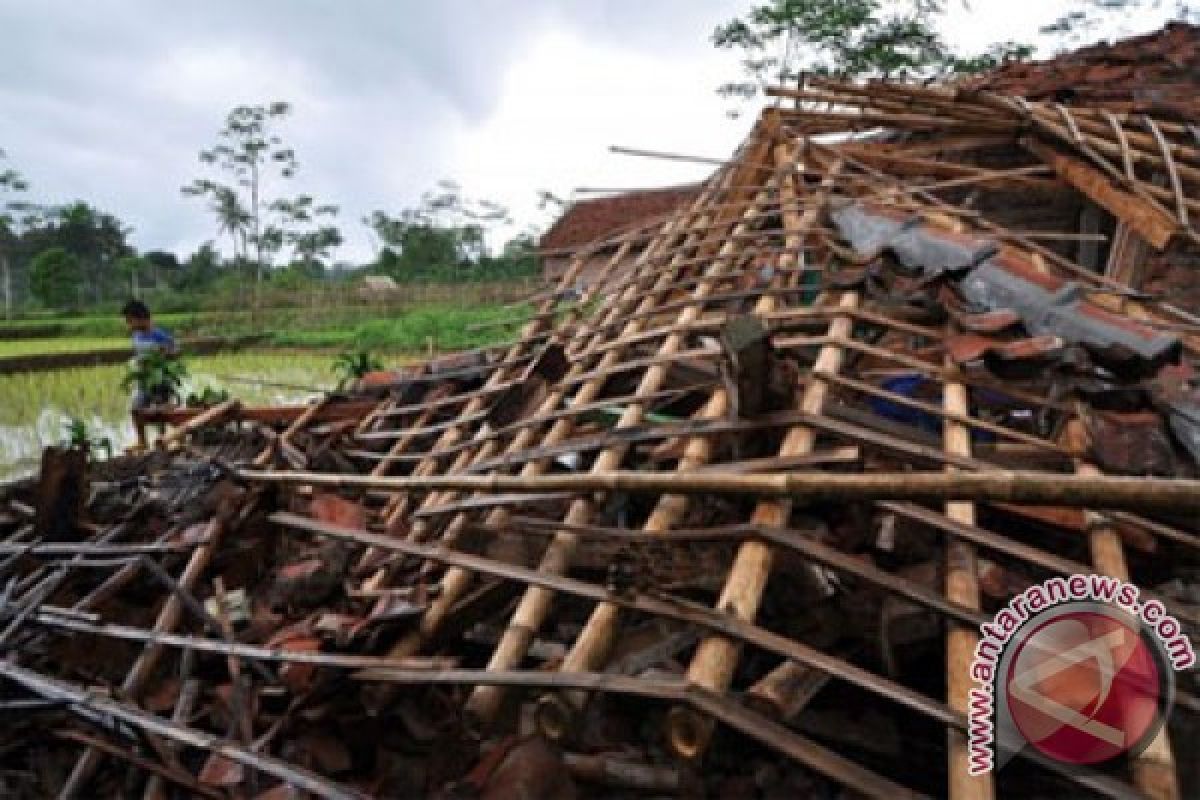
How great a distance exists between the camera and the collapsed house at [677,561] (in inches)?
58.8

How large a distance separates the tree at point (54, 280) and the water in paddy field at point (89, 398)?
71.2 ft

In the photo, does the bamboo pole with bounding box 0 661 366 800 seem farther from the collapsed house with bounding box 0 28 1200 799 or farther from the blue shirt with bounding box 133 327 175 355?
the blue shirt with bounding box 133 327 175 355

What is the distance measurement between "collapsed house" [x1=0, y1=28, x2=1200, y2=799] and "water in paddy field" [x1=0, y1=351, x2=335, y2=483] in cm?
412

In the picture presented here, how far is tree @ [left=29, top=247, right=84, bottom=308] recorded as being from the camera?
32.1m

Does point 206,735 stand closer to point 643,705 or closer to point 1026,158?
point 643,705

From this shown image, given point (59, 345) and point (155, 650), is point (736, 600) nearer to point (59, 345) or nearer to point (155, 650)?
point (155, 650)

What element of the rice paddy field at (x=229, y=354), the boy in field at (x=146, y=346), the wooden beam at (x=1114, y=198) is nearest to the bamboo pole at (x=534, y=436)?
the rice paddy field at (x=229, y=354)

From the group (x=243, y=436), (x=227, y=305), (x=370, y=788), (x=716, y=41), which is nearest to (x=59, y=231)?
(x=227, y=305)

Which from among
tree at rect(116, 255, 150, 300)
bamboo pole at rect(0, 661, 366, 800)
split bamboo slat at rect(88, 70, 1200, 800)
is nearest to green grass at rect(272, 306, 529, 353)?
split bamboo slat at rect(88, 70, 1200, 800)

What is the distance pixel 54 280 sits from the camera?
106 ft

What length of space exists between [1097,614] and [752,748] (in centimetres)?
88

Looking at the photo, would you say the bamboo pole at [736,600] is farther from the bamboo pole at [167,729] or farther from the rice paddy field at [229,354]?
the rice paddy field at [229,354]

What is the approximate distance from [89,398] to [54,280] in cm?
2681

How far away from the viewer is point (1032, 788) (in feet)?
5.72
